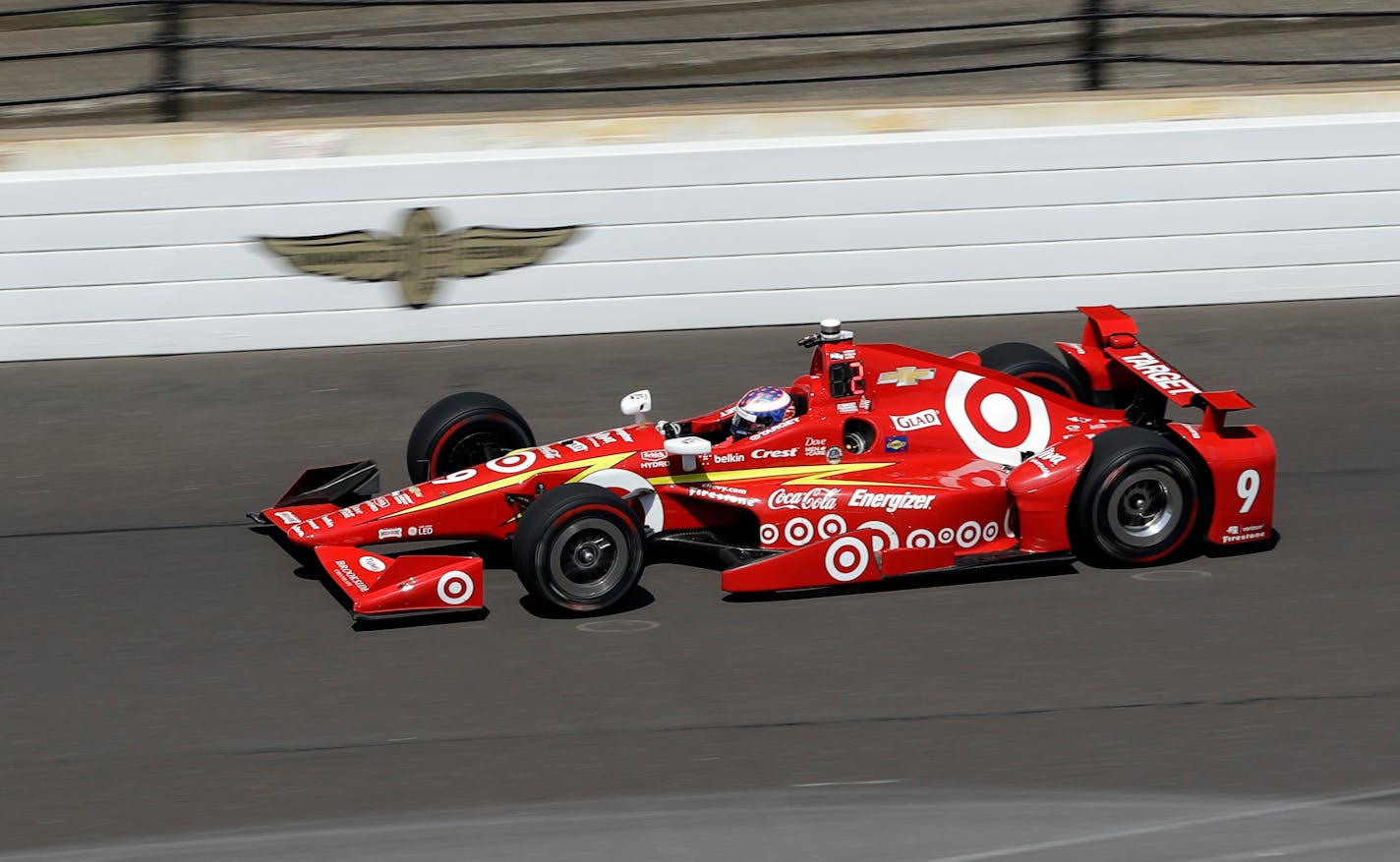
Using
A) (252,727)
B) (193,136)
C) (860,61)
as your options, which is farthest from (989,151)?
(252,727)

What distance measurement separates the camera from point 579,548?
22.2 ft

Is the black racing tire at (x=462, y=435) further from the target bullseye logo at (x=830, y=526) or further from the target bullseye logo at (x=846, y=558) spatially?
the target bullseye logo at (x=846, y=558)

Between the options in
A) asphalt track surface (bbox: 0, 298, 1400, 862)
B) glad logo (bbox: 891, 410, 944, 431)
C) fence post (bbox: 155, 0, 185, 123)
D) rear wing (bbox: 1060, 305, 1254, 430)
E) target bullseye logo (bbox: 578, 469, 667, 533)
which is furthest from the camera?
fence post (bbox: 155, 0, 185, 123)

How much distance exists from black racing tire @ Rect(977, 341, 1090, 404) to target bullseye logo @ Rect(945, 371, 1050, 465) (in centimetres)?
67

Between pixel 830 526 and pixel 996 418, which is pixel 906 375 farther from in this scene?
pixel 830 526

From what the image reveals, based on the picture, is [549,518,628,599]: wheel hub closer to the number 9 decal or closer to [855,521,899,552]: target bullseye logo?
[855,521,899,552]: target bullseye logo

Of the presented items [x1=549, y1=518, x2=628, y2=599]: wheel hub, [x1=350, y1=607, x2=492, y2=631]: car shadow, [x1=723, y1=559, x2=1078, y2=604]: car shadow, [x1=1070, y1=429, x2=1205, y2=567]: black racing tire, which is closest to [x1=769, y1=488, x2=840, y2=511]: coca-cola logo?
[x1=723, y1=559, x2=1078, y2=604]: car shadow

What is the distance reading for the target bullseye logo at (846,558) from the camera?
6918 millimetres

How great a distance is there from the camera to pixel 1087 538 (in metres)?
7.13

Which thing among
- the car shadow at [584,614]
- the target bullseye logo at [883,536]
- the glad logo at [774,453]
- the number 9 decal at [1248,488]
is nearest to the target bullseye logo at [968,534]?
the target bullseye logo at [883,536]

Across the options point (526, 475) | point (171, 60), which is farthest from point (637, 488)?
point (171, 60)

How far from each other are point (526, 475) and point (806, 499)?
1.14 meters

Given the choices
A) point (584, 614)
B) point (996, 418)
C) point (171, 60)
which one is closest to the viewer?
point (584, 614)

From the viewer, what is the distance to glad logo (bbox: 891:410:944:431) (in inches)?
295
